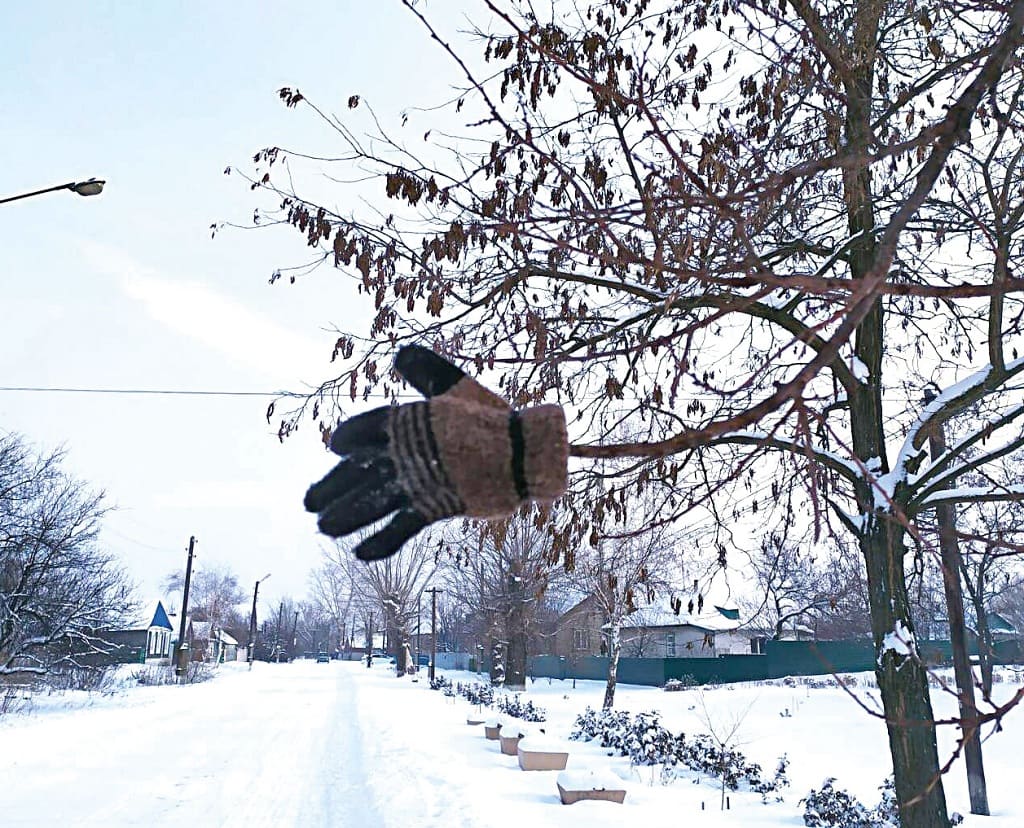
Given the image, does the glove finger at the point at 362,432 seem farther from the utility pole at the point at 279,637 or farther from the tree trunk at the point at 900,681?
the utility pole at the point at 279,637

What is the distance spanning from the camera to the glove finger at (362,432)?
1.30m

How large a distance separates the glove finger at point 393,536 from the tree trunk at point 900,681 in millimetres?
4488

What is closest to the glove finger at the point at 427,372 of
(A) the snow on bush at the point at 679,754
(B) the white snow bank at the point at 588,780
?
(B) the white snow bank at the point at 588,780

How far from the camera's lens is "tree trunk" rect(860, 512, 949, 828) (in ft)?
17.7

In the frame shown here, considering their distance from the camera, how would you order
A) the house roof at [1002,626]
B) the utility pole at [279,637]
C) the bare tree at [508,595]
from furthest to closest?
the utility pole at [279,637] < the house roof at [1002,626] < the bare tree at [508,595]

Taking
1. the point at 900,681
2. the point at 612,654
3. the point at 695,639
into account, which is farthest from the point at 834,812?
the point at 695,639

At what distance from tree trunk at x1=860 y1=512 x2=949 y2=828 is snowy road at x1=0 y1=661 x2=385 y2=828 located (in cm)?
553

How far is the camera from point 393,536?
133 centimetres

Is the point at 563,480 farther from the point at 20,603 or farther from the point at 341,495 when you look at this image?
the point at 20,603

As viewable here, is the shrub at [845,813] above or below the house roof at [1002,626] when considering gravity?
below

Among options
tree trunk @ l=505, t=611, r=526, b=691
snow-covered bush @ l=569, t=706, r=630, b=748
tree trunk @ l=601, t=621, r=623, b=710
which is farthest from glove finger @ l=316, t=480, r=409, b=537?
tree trunk @ l=505, t=611, r=526, b=691

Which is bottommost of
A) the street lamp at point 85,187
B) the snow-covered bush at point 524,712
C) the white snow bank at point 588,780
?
the snow-covered bush at point 524,712

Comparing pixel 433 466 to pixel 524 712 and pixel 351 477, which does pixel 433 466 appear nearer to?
pixel 351 477

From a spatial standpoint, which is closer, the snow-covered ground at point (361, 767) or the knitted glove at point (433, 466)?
the knitted glove at point (433, 466)
